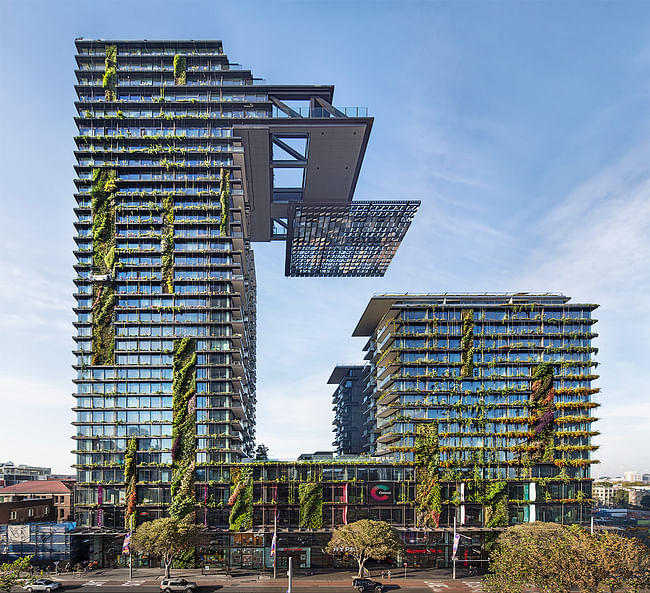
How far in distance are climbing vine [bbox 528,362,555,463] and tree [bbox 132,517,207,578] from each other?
55.3 meters

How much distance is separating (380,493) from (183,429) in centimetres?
3333

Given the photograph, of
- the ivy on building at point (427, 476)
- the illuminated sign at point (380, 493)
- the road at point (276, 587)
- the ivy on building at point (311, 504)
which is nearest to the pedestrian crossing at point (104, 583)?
the road at point (276, 587)

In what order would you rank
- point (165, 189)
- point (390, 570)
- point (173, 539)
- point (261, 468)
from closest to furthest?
point (173, 539) < point (390, 570) < point (261, 468) < point (165, 189)

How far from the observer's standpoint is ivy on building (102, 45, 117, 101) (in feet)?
350

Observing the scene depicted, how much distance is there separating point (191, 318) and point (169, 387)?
1199 cm

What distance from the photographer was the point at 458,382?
10112 cm

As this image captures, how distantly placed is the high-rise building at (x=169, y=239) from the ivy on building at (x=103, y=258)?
23 cm

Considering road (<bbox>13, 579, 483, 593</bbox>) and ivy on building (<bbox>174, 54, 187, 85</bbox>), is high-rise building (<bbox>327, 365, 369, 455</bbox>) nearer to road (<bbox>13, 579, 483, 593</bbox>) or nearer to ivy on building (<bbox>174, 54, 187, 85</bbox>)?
road (<bbox>13, 579, 483, 593</bbox>)

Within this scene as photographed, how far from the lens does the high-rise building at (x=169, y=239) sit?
9619 cm

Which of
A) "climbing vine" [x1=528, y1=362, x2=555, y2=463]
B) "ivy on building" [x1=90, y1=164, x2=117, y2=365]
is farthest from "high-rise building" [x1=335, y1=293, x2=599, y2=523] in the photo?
"ivy on building" [x1=90, y1=164, x2=117, y2=365]

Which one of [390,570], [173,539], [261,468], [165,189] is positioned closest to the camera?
[173,539]

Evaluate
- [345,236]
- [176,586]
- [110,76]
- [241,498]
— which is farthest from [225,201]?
[176,586]

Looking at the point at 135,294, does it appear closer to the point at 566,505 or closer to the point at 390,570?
the point at 390,570

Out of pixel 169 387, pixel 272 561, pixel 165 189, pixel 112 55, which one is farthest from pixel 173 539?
pixel 112 55
